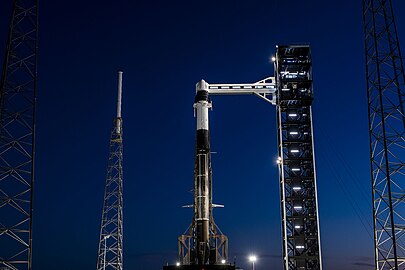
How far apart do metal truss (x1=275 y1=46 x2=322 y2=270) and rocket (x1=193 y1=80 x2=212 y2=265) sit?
7990mm

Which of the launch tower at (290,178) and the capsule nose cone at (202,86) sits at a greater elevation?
the capsule nose cone at (202,86)

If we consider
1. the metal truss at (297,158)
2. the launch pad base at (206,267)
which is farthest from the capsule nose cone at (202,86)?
the launch pad base at (206,267)

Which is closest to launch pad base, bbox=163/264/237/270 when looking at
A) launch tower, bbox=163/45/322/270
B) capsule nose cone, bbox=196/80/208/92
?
launch tower, bbox=163/45/322/270

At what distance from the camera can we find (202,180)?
184 feet

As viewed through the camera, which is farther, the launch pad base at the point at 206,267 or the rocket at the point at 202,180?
the rocket at the point at 202,180

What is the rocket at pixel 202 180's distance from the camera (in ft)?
179

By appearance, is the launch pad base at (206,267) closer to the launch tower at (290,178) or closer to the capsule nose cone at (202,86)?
the launch tower at (290,178)

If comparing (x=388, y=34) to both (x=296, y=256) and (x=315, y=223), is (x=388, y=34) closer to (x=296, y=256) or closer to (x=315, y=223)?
(x=315, y=223)

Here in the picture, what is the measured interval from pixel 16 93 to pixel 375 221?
1212 inches

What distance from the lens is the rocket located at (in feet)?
179

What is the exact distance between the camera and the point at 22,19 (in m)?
42.1

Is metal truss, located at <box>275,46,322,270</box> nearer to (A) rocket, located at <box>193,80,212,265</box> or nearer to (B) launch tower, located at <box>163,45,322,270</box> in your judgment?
(B) launch tower, located at <box>163,45,322,270</box>

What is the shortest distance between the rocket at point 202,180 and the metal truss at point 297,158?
7.99 metres

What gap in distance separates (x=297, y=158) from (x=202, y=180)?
10394mm
